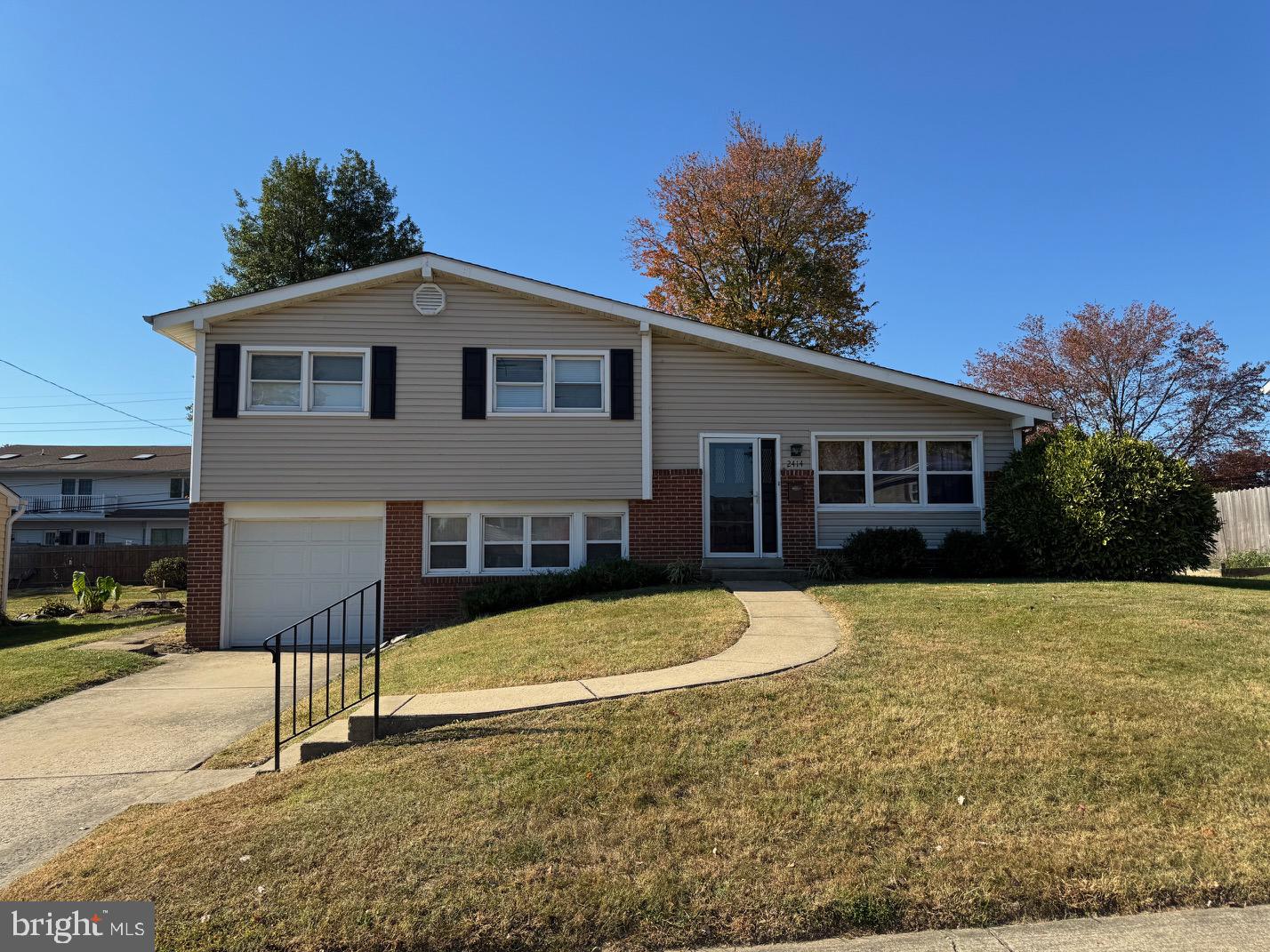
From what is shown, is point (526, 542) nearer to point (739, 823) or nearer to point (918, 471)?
point (918, 471)

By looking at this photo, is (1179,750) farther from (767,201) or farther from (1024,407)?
(767,201)

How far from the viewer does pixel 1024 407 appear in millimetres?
13797

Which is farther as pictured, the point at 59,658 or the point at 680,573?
the point at 680,573

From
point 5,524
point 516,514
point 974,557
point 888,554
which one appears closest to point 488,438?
point 516,514

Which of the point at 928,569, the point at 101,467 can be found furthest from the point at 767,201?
the point at 101,467

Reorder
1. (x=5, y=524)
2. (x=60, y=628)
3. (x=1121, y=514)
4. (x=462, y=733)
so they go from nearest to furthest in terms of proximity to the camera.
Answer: (x=462, y=733)
(x=1121, y=514)
(x=60, y=628)
(x=5, y=524)

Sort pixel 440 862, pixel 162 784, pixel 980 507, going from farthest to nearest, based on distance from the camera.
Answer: pixel 980 507 → pixel 162 784 → pixel 440 862

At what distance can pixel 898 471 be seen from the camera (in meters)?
14.3

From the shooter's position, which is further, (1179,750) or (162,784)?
(162,784)

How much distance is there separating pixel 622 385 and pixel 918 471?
212 inches

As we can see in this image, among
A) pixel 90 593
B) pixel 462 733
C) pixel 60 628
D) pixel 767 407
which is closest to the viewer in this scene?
pixel 462 733

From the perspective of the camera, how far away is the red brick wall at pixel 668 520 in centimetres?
1366

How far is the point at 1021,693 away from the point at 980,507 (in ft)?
29.3

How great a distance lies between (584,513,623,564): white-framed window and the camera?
13805 millimetres
